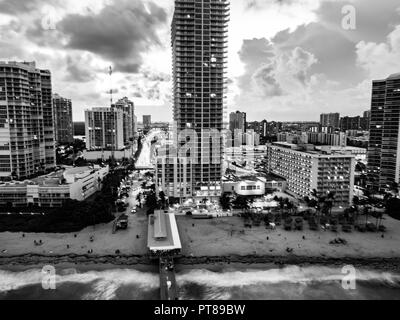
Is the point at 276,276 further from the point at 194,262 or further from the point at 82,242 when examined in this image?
the point at 82,242

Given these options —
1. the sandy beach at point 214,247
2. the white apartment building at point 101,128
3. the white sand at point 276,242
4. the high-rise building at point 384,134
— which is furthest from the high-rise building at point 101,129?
the high-rise building at point 384,134

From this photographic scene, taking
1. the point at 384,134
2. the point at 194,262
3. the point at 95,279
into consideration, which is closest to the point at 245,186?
the point at 194,262

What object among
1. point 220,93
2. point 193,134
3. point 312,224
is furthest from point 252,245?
point 220,93

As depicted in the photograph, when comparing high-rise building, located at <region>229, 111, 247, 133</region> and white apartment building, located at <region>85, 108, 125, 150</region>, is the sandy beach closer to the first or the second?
white apartment building, located at <region>85, 108, 125, 150</region>

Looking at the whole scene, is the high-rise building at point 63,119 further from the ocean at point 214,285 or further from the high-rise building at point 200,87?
the ocean at point 214,285


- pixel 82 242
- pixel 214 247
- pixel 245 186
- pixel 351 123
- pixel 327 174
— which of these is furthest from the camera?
pixel 351 123
